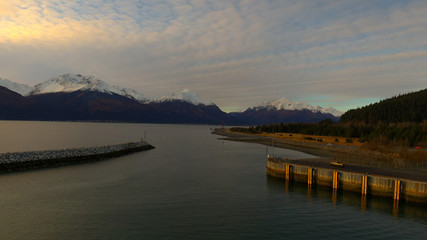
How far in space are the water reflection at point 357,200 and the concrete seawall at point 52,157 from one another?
155ft

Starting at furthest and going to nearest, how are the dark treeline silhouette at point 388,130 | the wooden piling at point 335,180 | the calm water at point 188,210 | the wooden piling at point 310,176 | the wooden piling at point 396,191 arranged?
the dark treeline silhouette at point 388,130 → the wooden piling at point 310,176 → the wooden piling at point 335,180 → the wooden piling at point 396,191 → the calm water at point 188,210

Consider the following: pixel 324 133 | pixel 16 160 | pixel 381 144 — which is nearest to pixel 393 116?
pixel 324 133

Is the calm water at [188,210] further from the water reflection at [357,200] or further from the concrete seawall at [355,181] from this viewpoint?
the concrete seawall at [355,181]

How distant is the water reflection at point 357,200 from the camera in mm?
33906

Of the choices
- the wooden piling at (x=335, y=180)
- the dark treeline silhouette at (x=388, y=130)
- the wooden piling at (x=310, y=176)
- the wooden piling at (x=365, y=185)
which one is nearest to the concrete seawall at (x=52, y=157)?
the wooden piling at (x=310, y=176)

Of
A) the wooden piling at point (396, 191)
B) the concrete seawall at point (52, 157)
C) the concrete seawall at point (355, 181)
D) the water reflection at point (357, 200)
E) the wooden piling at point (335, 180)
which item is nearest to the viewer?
the water reflection at point (357, 200)

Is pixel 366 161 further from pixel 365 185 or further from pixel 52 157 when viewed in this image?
pixel 52 157

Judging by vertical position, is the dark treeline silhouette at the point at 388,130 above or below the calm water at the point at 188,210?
above

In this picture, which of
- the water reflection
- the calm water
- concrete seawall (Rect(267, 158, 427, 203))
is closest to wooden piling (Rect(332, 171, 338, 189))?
concrete seawall (Rect(267, 158, 427, 203))

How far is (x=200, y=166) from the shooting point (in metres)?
66.0

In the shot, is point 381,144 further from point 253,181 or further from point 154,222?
point 154,222

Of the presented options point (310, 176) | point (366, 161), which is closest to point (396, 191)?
point (310, 176)

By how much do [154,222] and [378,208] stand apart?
2791cm

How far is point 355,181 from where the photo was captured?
4197cm
